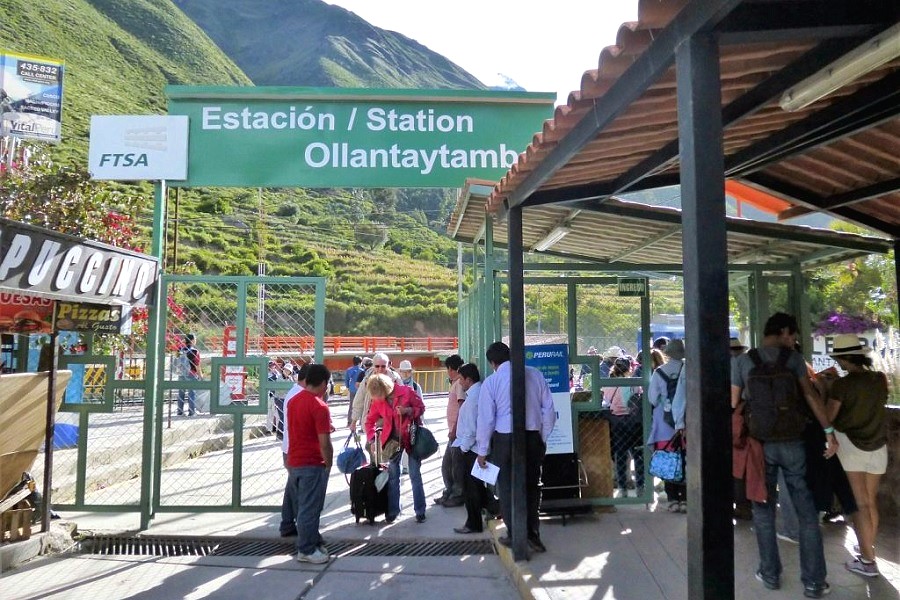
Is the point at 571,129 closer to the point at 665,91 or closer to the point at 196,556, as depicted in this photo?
the point at 665,91

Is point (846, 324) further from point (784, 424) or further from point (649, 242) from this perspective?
point (784, 424)

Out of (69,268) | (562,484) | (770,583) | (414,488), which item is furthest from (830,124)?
(69,268)

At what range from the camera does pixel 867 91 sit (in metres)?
3.02

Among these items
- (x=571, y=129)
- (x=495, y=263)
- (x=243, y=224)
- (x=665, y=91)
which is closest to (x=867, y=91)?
(x=665, y=91)

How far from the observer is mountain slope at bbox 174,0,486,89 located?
13462 cm

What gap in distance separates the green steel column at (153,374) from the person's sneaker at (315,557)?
1.78 metres

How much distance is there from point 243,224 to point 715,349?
56401 mm

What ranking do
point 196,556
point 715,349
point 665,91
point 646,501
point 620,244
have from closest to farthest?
point 715,349, point 665,91, point 196,556, point 646,501, point 620,244

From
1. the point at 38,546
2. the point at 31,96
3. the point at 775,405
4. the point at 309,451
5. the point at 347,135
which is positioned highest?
the point at 31,96

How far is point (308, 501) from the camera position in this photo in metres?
5.05

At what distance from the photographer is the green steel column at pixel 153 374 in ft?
19.2

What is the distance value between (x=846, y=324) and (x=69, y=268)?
11764 millimetres

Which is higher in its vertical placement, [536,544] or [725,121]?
[725,121]

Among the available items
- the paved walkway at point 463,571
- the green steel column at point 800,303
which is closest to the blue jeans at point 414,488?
the paved walkway at point 463,571
